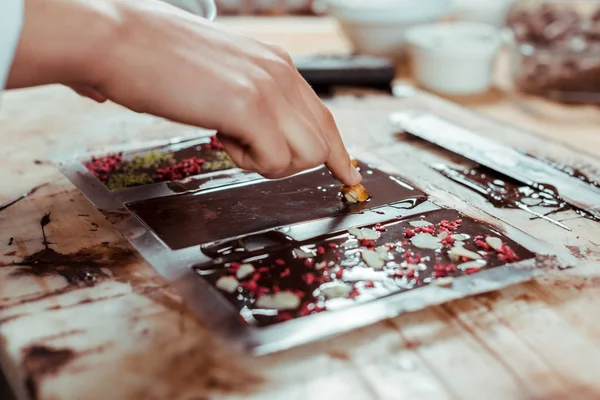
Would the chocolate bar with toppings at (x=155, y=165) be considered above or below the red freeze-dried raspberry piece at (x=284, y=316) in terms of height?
below

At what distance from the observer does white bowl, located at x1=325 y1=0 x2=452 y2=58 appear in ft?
5.74

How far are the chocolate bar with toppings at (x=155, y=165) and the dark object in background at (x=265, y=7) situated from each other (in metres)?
1.79

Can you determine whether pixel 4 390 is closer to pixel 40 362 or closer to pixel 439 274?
pixel 40 362

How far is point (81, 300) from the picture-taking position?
69cm

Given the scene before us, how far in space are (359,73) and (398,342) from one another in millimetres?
925

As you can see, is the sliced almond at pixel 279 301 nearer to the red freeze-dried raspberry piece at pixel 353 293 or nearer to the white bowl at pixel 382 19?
the red freeze-dried raspberry piece at pixel 353 293

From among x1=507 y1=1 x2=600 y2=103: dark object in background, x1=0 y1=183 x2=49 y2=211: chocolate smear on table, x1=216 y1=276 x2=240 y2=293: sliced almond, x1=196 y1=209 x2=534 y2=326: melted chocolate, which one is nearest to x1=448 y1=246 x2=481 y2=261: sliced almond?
x1=196 y1=209 x2=534 y2=326: melted chocolate

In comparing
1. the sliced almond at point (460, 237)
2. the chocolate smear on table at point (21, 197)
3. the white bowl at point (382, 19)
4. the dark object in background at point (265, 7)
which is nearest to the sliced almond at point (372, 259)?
the sliced almond at point (460, 237)

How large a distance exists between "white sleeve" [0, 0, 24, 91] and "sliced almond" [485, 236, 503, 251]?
56 centimetres

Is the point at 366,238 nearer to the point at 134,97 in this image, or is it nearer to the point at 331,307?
the point at 331,307

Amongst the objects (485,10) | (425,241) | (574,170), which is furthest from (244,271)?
(485,10)

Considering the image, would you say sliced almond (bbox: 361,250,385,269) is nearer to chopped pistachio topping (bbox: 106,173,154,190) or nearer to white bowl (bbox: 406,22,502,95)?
chopped pistachio topping (bbox: 106,173,154,190)

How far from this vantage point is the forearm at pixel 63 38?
67cm

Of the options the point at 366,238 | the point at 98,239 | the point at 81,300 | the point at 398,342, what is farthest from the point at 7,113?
the point at 398,342
